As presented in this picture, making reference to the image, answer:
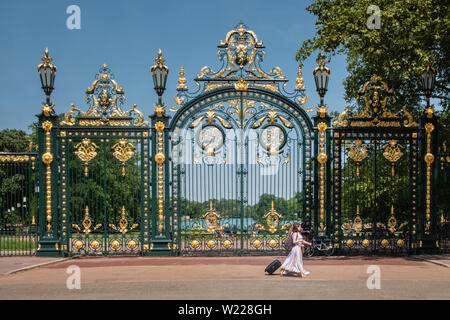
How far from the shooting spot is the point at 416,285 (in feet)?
37.4

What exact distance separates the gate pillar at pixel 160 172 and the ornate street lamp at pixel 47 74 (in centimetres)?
316

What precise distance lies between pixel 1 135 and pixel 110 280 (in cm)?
3812

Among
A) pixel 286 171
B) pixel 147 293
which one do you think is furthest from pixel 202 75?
pixel 147 293

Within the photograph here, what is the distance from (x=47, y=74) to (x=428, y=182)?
1250 cm

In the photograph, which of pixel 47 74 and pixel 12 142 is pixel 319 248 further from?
pixel 12 142

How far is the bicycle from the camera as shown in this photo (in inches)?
675

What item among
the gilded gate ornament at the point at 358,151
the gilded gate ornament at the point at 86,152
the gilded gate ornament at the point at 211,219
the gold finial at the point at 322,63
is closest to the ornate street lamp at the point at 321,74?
the gold finial at the point at 322,63

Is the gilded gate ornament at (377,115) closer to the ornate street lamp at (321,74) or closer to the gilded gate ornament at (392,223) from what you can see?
the ornate street lamp at (321,74)

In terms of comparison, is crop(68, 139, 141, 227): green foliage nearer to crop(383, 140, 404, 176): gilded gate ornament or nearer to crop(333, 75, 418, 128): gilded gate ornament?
crop(333, 75, 418, 128): gilded gate ornament

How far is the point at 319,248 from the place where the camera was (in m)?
17.2

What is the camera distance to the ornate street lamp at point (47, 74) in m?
17.4

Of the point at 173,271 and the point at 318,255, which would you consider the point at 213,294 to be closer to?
the point at 173,271

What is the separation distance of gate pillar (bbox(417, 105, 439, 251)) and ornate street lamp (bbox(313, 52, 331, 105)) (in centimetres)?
331

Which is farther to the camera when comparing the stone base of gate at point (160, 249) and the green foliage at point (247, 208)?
the green foliage at point (247, 208)
